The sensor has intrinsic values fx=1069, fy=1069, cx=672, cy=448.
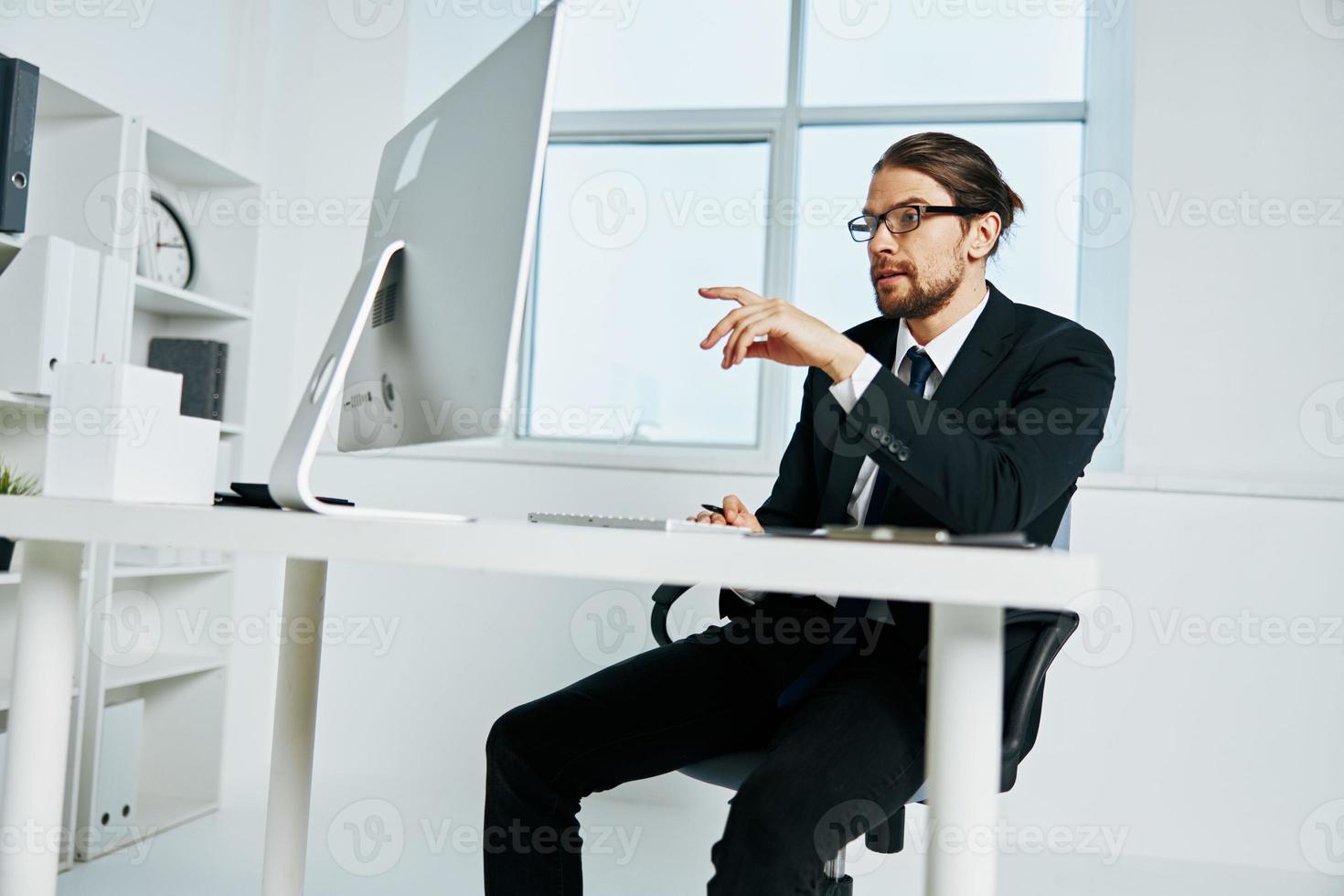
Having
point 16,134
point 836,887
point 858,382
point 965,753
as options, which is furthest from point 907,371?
point 16,134

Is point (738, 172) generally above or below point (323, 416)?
above

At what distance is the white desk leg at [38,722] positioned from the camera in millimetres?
1038

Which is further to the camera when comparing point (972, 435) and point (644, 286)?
point (644, 286)

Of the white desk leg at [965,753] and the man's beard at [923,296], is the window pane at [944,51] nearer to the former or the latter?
the man's beard at [923,296]

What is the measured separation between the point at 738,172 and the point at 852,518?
81.7 inches

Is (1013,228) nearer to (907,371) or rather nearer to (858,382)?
(907,371)

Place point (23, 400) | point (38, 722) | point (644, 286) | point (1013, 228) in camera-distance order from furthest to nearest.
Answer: point (644, 286) < point (1013, 228) < point (23, 400) < point (38, 722)

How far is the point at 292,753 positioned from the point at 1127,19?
2.87m

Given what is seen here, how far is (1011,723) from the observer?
134 centimetres

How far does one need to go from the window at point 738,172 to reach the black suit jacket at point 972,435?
156 cm

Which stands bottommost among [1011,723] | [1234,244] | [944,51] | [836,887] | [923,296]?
[836,887]

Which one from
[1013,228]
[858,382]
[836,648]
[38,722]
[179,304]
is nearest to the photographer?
[38,722]

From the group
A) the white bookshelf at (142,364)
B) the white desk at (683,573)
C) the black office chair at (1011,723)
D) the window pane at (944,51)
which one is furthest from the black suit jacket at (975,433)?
the window pane at (944,51)

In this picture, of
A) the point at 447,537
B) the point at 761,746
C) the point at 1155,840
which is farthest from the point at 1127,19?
the point at 447,537
